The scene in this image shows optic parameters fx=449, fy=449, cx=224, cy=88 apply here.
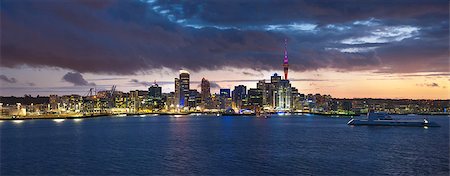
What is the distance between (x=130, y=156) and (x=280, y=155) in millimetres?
17491

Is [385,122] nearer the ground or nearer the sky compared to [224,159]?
nearer the sky

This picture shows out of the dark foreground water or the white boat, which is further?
the white boat

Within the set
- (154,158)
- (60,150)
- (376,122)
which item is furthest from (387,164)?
(376,122)

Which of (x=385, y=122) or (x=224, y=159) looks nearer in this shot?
(x=224, y=159)

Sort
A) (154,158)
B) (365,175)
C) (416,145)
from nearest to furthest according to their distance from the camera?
(365,175) → (154,158) → (416,145)

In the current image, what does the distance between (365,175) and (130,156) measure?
2625 cm

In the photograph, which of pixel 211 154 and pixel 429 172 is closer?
pixel 429 172

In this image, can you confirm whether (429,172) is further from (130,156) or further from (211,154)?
(130,156)

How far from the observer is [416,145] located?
64688 mm

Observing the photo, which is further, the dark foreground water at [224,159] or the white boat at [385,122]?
the white boat at [385,122]

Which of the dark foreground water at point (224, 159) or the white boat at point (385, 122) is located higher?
the white boat at point (385, 122)

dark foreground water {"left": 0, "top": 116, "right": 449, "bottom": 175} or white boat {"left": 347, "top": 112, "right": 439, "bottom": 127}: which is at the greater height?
white boat {"left": 347, "top": 112, "right": 439, "bottom": 127}

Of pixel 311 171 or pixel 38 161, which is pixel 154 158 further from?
pixel 311 171

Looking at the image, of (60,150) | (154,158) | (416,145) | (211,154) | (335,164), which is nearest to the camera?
(335,164)
